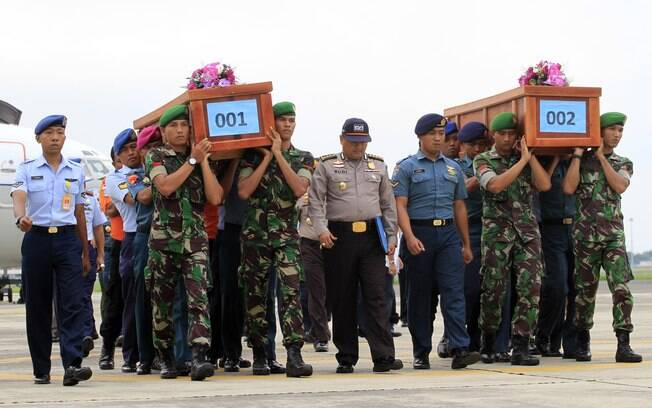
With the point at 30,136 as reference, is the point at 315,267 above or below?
below

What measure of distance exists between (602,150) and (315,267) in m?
3.07

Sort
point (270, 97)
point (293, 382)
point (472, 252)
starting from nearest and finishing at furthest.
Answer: point (293, 382) < point (270, 97) < point (472, 252)

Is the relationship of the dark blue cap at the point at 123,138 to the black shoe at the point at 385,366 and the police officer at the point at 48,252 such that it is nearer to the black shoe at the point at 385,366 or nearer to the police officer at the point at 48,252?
the police officer at the point at 48,252

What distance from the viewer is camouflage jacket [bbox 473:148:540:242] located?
10.4 metres

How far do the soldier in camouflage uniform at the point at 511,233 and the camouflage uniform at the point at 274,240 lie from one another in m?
1.73

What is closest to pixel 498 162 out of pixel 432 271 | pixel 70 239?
pixel 432 271

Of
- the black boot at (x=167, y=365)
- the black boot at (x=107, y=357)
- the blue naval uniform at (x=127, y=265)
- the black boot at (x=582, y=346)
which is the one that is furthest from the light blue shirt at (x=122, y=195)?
the black boot at (x=582, y=346)

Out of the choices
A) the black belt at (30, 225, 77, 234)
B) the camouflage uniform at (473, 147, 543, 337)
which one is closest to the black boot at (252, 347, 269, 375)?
the black belt at (30, 225, 77, 234)

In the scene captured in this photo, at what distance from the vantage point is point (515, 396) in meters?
7.71

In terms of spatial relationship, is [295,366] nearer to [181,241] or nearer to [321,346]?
[181,241]

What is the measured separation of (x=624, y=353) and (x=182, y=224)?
3773 mm

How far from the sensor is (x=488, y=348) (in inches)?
420

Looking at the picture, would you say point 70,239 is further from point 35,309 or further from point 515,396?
point 515,396

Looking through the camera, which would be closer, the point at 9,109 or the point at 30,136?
the point at 30,136
